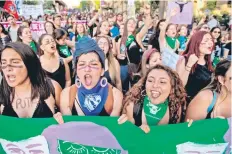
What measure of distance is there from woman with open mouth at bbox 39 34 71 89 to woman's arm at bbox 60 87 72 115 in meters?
0.05

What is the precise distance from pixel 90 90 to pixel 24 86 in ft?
1.76

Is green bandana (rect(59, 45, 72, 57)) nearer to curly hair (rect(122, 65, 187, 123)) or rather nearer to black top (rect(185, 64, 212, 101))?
curly hair (rect(122, 65, 187, 123))

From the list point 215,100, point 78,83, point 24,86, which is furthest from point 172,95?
point 24,86

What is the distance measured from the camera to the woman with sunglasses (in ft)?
7.52

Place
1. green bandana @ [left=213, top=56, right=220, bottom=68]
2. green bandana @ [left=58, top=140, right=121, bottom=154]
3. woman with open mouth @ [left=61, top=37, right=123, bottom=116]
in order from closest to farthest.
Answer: woman with open mouth @ [left=61, top=37, right=123, bottom=116]
green bandana @ [left=213, top=56, right=220, bottom=68]
green bandana @ [left=58, top=140, right=121, bottom=154]

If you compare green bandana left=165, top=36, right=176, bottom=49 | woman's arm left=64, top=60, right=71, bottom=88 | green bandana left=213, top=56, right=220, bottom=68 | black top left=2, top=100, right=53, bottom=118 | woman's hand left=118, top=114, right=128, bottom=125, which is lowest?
woman's hand left=118, top=114, right=128, bottom=125

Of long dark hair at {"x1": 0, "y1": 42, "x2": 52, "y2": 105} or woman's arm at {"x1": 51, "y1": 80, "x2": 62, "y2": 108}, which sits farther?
woman's arm at {"x1": 51, "y1": 80, "x2": 62, "y2": 108}

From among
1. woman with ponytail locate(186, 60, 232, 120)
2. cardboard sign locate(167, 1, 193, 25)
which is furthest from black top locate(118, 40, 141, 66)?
woman with ponytail locate(186, 60, 232, 120)

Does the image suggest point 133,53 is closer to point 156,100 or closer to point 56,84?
point 156,100

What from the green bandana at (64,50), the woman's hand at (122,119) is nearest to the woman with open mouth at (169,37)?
the woman's hand at (122,119)

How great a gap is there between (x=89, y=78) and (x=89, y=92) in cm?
12

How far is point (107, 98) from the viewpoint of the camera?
2303 millimetres

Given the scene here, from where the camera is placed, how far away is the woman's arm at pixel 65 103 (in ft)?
7.63

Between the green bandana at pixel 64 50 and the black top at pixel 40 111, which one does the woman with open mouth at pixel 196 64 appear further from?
the black top at pixel 40 111
